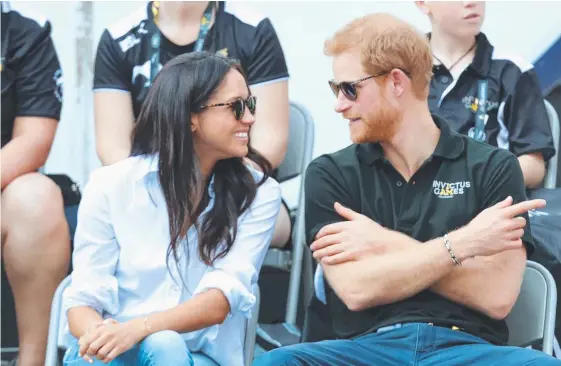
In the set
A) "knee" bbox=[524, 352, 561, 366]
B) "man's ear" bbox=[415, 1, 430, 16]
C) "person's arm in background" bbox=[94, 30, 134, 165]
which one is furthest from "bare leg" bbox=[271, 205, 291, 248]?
"knee" bbox=[524, 352, 561, 366]

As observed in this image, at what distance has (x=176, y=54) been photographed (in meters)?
3.72

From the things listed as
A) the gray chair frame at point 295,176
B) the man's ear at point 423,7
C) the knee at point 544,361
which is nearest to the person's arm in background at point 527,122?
the man's ear at point 423,7

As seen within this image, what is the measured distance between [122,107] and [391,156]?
3.91 feet

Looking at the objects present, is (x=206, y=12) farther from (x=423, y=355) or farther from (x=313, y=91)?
(x=423, y=355)

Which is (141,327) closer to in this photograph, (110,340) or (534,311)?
(110,340)

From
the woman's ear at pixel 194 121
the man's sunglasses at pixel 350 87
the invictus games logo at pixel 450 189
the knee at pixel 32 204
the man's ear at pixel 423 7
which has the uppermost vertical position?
the man's ear at pixel 423 7

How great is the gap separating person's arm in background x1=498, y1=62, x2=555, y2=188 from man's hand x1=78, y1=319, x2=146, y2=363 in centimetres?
160

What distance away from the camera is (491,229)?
8.63 feet

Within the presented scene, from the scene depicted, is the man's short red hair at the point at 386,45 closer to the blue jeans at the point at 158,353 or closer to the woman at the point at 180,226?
the woman at the point at 180,226

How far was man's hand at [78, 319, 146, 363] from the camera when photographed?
8.76ft

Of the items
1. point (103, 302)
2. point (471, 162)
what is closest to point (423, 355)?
point (471, 162)

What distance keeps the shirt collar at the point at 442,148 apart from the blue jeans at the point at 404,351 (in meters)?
0.48

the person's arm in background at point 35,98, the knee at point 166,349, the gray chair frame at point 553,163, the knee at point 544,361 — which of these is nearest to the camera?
the knee at point 544,361

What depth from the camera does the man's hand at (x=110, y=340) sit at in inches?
105
